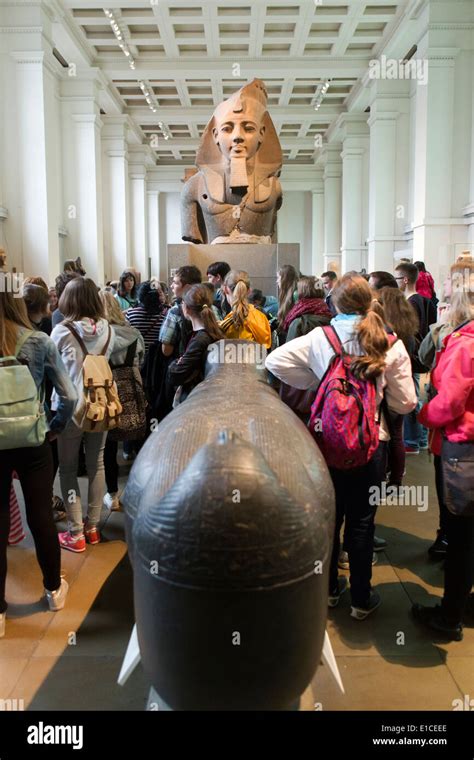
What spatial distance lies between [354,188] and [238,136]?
48.0 feet

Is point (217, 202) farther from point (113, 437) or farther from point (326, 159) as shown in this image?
point (326, 159)

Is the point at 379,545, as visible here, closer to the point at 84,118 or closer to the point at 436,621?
the point at 436,621

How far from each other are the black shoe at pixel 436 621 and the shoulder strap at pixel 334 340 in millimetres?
1313

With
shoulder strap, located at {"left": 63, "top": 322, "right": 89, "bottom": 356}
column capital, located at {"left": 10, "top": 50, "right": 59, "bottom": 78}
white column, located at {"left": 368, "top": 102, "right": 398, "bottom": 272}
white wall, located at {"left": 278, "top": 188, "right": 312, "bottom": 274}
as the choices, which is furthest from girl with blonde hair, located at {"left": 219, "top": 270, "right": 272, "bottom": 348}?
white wall, located at {"left": 278, "top": 188, "right": 312, "bottom": 274}

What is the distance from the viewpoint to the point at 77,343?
11.6ft

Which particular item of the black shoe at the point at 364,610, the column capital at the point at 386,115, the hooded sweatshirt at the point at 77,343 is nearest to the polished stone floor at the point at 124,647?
the black shoe at the point at 364,610

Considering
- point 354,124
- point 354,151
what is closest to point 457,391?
point 354,151

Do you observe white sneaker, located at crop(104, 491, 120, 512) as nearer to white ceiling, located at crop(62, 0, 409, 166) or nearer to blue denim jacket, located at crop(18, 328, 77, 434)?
blue denim jacket, located at crop(18, 328, 77, 434)

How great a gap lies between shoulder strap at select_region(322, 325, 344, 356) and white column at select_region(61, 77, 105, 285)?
1489 centimetres

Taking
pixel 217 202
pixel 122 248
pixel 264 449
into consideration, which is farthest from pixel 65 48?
pixel 264 449

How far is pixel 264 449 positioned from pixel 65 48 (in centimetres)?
1599

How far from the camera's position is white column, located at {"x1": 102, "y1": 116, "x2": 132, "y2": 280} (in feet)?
66.5

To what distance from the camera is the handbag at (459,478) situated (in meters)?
2.59

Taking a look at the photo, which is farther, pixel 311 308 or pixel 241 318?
pixel 311 308
